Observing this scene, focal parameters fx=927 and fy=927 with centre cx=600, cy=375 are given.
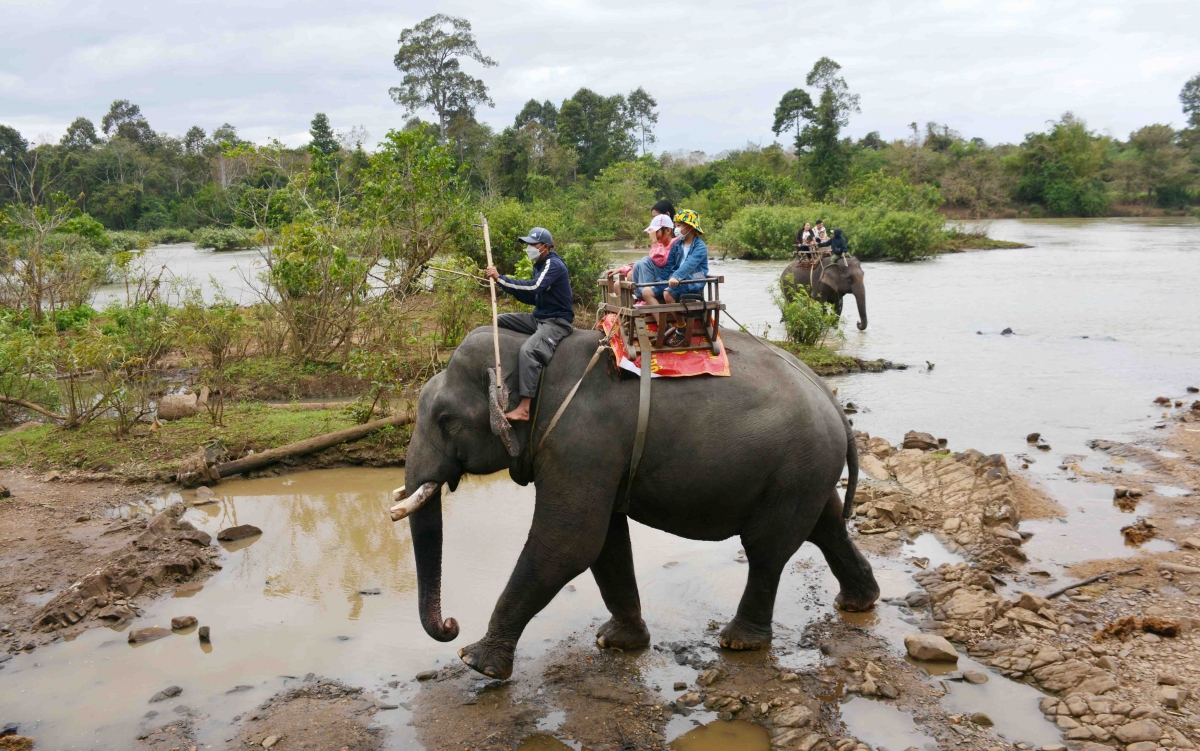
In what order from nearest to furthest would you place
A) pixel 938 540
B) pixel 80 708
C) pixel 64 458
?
pixel 80 708 < pixel 938 540 < pixel 64 458

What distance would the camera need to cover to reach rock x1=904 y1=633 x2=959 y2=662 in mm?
5152

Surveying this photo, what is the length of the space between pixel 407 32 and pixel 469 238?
35.5m

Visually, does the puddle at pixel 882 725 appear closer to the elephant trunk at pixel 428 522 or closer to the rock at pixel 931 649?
the rock at pixel 931 649

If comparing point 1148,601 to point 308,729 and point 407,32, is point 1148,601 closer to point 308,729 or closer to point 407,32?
point 308,729

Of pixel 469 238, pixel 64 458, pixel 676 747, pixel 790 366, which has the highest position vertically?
pixel 469 238

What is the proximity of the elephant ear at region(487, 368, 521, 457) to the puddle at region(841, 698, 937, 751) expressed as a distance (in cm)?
219

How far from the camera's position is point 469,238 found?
14898mm

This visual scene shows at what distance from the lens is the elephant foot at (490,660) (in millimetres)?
4984

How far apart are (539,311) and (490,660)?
1.94 meters

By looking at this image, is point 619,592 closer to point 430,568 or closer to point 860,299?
point 430,568

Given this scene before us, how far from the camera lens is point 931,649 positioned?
516 cm

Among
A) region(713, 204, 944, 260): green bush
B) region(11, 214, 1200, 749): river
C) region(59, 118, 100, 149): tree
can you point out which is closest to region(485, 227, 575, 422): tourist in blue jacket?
region(11, 214, 1200, 749): river

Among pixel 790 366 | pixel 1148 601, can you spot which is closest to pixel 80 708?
pixel 790 366

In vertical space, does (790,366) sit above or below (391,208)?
below
